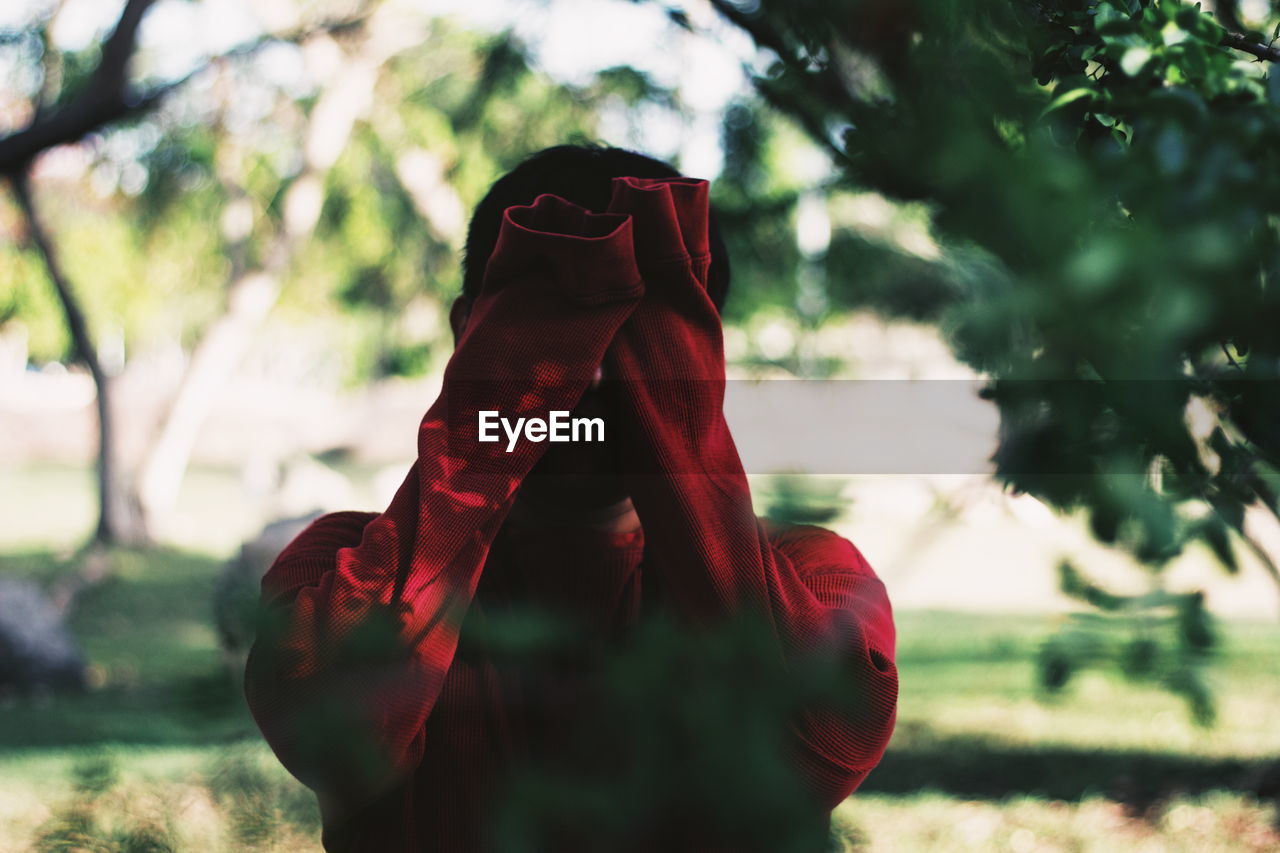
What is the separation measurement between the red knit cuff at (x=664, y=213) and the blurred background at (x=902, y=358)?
0.15 m

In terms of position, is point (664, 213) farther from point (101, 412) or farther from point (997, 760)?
point (101, 412)

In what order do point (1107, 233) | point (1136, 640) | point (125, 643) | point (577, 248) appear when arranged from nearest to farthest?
point (1107, 233) < point (1136, 640) < point (577, 248) < point (125, 643)

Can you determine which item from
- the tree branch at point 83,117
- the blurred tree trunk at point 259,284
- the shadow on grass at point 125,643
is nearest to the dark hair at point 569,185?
the shadow on grass at point 125,643

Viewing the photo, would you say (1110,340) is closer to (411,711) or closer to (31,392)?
(411,711)

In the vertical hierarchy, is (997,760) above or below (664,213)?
below

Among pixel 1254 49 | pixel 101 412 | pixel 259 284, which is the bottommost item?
pixel 101 412

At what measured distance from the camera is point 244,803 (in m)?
1.34

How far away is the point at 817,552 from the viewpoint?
122cm

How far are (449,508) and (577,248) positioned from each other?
0.26 meters

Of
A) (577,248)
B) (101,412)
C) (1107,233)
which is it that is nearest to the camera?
(1107,233)

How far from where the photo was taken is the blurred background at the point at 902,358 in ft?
1.80

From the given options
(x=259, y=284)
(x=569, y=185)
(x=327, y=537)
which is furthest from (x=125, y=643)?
(x=569, y=185)

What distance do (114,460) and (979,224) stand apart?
9815mm

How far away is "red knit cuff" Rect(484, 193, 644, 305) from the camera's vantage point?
944 mm
